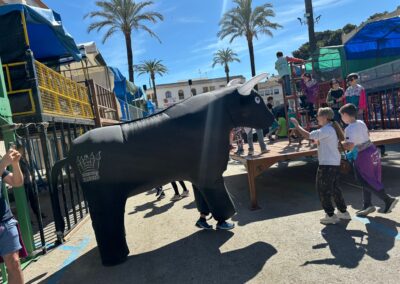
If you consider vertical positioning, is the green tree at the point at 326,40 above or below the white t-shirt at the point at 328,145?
above

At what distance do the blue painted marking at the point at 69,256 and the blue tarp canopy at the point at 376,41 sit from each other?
1627 cm

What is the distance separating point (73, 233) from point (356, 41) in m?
16.9

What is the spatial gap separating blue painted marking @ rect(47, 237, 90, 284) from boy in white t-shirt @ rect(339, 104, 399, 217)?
4194 millimetres

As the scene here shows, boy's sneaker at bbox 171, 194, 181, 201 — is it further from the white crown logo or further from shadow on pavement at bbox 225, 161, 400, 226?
the white crown logo

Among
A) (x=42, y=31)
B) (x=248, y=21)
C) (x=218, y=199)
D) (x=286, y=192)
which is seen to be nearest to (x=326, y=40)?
(x=248, y=21)

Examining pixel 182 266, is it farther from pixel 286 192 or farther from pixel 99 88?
pixel 99 88

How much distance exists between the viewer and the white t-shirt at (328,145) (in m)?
4.86

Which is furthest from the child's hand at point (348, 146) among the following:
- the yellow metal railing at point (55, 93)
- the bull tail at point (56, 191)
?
the yellow metal railing at point (55, 93)

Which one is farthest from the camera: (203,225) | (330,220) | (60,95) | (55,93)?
(60,95)

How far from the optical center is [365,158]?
16.6 ft

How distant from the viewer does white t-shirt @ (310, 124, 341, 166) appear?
4855mm

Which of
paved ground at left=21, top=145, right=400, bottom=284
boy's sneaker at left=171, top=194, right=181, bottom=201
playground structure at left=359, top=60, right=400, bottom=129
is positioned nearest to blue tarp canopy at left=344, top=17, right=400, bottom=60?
playground structure at left=359, top=60, right=400, bottom=129

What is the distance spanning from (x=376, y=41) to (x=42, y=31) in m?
16.5

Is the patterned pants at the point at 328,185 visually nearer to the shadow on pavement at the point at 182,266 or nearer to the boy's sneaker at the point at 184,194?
the shadow on pavement at the point at 182,266
